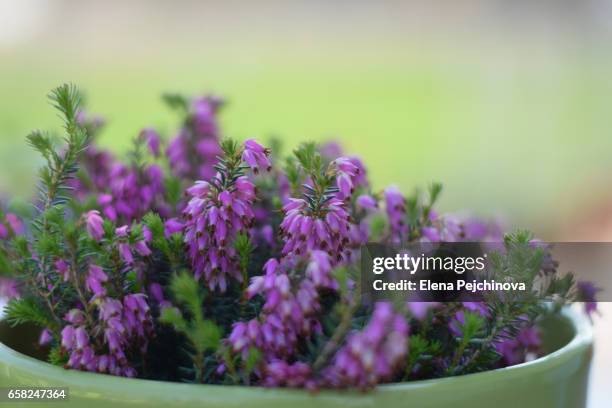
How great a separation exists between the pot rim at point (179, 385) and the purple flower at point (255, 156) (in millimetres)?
173

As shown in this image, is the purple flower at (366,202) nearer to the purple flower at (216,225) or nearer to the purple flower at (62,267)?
the purple flower at (216,225)

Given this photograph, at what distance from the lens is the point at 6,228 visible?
72cm

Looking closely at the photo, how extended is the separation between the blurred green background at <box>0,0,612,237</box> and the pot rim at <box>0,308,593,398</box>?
309cm

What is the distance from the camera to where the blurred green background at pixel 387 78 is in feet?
14.3

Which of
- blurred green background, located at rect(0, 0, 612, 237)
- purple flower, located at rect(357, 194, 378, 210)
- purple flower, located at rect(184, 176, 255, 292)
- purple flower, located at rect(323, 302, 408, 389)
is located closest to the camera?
purple flower, located at rect(323, 302, 408, 389)

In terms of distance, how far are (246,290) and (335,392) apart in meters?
0.10

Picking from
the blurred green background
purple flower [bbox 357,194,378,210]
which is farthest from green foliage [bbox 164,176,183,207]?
the blurred green background

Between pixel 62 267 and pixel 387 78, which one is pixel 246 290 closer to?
pixel 62 267

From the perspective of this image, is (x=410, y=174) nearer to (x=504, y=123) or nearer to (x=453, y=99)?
(x=504, y=123)

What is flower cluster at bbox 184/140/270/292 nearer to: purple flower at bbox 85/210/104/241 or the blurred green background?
purple flower at bbox 85/210/104/241

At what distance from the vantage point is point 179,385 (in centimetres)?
52

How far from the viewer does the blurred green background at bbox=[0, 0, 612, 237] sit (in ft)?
14.3

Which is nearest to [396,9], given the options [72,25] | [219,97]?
[72,25]

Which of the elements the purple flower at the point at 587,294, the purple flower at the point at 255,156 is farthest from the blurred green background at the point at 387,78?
the purple flower at the point at 255,156
